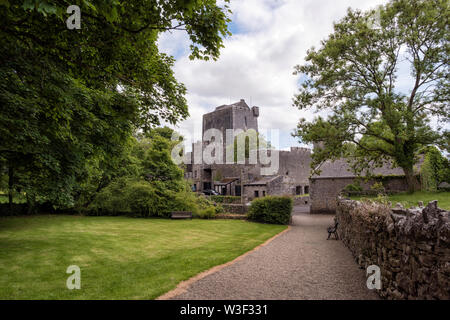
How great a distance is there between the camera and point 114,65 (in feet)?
26.4

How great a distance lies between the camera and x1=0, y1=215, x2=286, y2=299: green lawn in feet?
19.7

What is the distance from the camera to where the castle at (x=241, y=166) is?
3650 cm

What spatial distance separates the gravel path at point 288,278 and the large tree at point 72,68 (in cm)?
539

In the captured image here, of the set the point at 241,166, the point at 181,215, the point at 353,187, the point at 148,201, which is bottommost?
the point at 181,215

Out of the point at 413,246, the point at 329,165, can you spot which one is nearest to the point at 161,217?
the point at 329,165

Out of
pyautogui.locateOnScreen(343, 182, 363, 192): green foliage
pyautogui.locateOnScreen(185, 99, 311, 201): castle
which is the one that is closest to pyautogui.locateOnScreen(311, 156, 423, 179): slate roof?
pyautogui.locateOnScreen(343, 182, 363, 192): green foliage

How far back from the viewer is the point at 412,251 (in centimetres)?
437

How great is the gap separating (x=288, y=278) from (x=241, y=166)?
34.8 meters

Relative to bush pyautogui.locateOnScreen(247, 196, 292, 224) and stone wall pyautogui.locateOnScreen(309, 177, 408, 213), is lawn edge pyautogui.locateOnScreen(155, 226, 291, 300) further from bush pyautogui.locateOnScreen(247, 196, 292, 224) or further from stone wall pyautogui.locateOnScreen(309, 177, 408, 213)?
stone wall pyautogui.locateOnScreen(309, 177, 408, 213)

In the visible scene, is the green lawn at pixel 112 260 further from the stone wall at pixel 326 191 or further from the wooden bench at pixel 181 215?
the stone wall at pixel 326 191

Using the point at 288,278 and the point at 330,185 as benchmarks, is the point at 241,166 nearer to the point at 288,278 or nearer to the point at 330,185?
the point at 330,185

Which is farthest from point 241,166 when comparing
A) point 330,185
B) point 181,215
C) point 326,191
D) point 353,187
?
point 181,215

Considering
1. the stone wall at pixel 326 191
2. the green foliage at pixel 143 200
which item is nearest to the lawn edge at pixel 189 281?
the green foliage at pixel 143 200

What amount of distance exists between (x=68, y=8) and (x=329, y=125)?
1704cm
